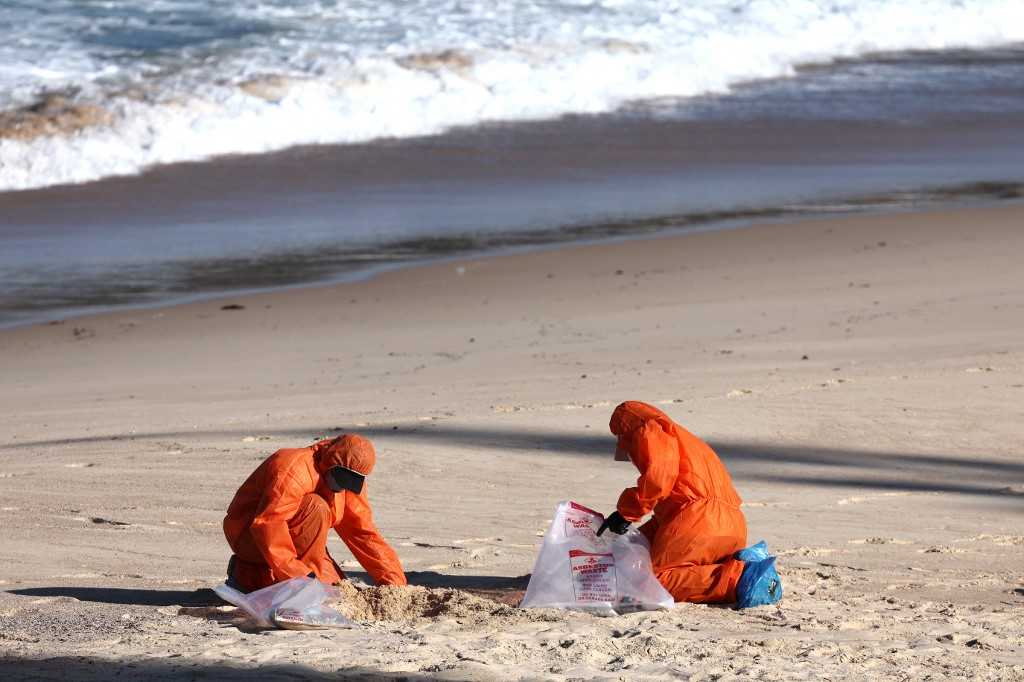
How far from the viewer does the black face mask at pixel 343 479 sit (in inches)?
220

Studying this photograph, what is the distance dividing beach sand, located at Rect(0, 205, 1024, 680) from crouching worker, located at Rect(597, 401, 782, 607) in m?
0.11

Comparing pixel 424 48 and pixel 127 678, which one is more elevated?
pixel 424 48

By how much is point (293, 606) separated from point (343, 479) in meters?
0.47

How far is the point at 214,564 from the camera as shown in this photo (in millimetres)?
6520

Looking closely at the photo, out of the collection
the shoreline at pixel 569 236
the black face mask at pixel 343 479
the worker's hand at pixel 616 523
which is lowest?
the worker's hand at pixel 616 523

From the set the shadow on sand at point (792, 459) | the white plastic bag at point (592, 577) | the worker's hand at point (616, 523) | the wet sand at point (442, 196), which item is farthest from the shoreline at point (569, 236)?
the worker's hand at point (616, 523)

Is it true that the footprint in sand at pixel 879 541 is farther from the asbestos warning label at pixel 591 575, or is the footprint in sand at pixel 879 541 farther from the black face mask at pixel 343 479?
the black face mask at pixel 343 479

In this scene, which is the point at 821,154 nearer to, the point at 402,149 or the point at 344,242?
the point at 402,149

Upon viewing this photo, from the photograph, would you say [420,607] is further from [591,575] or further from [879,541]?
[879,541]

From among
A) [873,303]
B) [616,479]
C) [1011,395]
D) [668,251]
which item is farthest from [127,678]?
[668,251]

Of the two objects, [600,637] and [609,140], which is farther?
[609,140]

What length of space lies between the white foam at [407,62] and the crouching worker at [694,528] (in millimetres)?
11959

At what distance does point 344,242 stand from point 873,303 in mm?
4632

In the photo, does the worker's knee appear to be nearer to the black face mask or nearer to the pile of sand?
the black face mask
